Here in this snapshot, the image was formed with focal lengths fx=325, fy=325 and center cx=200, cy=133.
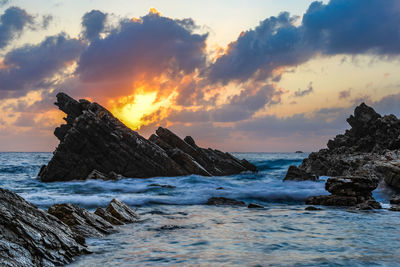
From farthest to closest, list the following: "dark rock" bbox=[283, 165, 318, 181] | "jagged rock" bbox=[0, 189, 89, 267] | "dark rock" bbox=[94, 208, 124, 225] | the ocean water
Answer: "dark rock" bbox=[283, 165, 318, 181]
"dark rock" bbox=[94, 208, 124, 225]
the ocean water
"jagged rock" bbox=[0, 189, 89, 267]

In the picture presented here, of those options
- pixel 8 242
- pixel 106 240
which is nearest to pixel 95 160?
pixel 106 240

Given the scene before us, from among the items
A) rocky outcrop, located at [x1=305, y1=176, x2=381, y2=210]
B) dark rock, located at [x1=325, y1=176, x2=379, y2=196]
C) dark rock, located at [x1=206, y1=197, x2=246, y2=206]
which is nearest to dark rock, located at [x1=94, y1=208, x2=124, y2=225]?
dark rock, located at [x1=206, y1=197, x2=246, y2=206]

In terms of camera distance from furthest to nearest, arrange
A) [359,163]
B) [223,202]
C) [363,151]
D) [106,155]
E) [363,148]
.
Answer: [363,148], [363,151], [106,155], [359,163], [223,202]

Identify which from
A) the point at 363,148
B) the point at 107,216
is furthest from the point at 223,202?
the point at 363,148

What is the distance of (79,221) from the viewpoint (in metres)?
10.4

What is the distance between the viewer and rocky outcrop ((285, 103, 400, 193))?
27.5 meters

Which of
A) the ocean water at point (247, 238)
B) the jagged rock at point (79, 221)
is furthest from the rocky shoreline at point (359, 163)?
the jagged rock at point (79, 221)

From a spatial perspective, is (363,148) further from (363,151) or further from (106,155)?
(106,155)

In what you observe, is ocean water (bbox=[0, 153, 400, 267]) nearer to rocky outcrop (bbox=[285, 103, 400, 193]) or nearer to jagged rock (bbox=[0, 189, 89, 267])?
jagged rock (bbox=[0, 189, 89, 267])

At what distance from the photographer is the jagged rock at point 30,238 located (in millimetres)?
6109

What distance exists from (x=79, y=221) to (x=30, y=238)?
3.79 meters

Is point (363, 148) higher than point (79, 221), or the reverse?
point (363, 148)

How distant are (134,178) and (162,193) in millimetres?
12327

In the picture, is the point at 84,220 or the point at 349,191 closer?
the point at 84,220
